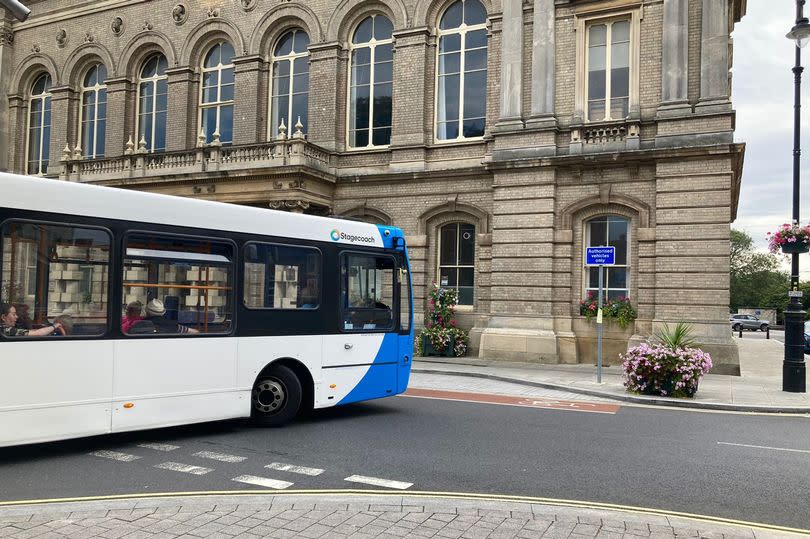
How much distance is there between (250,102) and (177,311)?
59.1 feet

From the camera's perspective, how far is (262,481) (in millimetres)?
6973

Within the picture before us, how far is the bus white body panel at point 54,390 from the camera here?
24.4ft

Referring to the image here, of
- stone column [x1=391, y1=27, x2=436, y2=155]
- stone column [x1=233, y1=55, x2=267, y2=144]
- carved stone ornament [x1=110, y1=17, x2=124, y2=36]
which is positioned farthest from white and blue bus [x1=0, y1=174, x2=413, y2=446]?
carved stone ornament [x1=110, y1=17, x2=124, y2=36]

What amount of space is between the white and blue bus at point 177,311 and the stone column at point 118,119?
20514mm

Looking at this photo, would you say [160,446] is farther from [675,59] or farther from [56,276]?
[675,59]

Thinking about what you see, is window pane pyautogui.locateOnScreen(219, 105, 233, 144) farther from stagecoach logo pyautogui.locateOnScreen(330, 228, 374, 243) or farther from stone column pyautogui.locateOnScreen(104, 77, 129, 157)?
stagecoach logo pyautogui.locateOnScreen(330, 228, 374, 243)

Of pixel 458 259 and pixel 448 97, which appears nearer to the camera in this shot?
pixel 458 259

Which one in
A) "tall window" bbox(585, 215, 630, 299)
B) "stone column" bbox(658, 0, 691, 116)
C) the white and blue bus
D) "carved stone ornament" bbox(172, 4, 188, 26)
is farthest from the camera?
"carved stone ornament" bbox(172, 4, 188, 26)

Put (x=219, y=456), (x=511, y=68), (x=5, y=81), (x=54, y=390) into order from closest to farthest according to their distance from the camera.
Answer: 1. (x=54, y=390)
2. (x=219, y=456)
3. (x=511, y=68)
4. (x=5, y=81)

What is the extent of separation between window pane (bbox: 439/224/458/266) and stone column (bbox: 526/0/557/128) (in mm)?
4102

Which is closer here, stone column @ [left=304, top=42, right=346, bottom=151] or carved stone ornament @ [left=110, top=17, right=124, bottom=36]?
stone column @ [left=304, top=42, right=346, bottom=151]

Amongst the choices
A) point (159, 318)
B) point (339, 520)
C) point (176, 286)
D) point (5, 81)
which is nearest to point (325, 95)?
point (176, 286)

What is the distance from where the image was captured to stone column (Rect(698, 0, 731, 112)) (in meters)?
18.4

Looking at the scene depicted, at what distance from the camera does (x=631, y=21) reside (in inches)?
790
